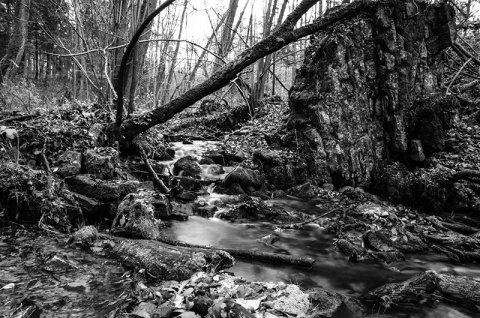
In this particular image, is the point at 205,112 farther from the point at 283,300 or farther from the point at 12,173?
the point at 283,300

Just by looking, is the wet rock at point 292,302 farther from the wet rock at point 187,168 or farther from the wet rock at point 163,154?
the wet rock at point 163,154

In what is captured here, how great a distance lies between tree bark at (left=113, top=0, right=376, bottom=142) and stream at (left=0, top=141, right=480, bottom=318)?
2.65m

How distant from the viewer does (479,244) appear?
17.4ft

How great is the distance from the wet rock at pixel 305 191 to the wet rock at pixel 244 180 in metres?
1.03

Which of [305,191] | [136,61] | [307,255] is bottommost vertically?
[307,255]

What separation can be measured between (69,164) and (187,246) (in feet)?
10.2

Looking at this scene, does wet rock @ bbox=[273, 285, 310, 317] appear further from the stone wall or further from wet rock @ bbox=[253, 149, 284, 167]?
the stone wall

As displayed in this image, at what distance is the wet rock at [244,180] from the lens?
8156mm

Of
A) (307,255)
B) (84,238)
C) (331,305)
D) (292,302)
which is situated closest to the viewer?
(292,302)

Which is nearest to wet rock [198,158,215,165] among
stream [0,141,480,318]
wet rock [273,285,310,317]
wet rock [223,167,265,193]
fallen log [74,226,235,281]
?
wet rock [223,167,265,193]

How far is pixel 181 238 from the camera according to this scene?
5086 millimetres

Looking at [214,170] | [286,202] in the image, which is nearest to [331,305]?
[286,202]

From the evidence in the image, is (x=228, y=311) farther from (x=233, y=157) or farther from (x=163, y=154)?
(x=233, y=157)

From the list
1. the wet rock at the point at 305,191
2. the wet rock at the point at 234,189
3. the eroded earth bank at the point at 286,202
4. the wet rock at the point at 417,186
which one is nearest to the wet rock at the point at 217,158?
the eroded earth bank at the point at 286,202
